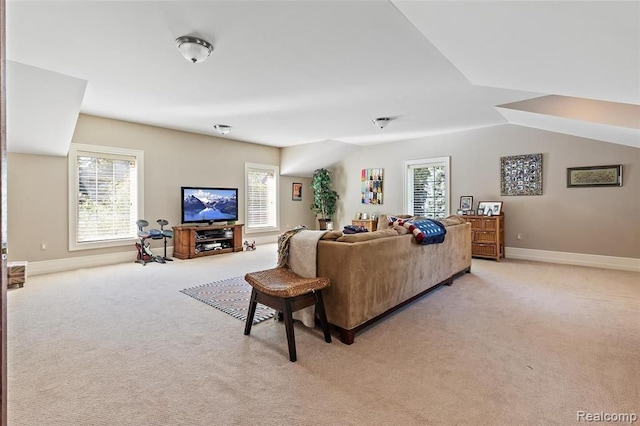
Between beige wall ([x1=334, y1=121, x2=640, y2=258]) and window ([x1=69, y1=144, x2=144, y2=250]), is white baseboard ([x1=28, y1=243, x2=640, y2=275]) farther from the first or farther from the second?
window ([x1=69, y1=144, x2=144, y2=250])

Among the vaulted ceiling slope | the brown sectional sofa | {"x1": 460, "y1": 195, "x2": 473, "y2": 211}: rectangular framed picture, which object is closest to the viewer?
the vaulted ceiling slope

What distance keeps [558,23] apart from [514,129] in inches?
181

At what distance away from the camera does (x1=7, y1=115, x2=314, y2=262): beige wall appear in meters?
4.54

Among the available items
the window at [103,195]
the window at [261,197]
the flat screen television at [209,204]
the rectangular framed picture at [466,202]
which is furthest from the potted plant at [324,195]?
the window at [103,195]

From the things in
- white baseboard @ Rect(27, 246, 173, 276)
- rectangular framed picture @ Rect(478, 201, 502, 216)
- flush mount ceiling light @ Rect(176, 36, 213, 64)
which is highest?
flush mount ceiling light @ Rect(176, 36, 213, 64)

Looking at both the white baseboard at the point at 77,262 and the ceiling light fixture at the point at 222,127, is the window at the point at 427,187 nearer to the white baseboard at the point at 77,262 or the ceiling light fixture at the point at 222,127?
the ceiling light fixture at the point at 222,127

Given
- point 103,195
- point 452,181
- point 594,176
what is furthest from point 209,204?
point 594,176

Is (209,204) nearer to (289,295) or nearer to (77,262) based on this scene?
(77,262)

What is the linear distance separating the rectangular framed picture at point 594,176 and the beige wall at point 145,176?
6.03 m

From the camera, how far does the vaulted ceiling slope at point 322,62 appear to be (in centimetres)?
203

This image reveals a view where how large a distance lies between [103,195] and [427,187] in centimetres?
631

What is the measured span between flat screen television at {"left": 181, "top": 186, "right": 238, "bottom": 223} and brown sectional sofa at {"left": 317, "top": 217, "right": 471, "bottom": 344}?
4436 millimetres

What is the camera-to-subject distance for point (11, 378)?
75.0 inches

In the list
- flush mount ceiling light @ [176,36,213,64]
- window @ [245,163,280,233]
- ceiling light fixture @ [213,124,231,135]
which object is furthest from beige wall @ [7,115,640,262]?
flush mount ceiling light @ [176,36,213,64]
